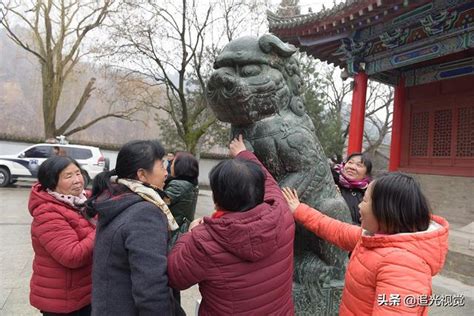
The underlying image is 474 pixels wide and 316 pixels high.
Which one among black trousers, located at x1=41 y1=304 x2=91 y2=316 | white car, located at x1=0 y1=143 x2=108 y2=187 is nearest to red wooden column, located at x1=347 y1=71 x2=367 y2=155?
black trousers, located at x1=41 y1=304 x2=91 y2=316

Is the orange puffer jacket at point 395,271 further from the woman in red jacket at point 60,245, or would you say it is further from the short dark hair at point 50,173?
the short dark hair at point 50,173

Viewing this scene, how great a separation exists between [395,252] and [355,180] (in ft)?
6.11

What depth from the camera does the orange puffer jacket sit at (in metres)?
1.09

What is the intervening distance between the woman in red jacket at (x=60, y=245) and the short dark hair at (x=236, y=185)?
2.69 ft

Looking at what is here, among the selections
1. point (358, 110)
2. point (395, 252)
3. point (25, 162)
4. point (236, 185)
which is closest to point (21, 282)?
point (236, 185)

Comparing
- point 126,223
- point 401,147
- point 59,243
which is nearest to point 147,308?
point 126,223

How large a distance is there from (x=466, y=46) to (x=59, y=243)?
683 centimetres

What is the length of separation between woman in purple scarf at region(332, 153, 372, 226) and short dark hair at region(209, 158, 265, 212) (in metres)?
1.84

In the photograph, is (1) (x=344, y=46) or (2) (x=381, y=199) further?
(1) (x=344, y=46)

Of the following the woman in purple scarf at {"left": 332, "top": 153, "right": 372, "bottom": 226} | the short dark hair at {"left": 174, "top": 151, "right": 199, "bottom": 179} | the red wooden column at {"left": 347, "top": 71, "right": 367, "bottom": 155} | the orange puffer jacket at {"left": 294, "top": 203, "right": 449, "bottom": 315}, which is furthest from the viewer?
the red wooden column at {"left": 347, "top": 71, "right": 367, "bottom": 155}

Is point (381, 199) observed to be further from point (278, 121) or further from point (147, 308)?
point (147, 308)

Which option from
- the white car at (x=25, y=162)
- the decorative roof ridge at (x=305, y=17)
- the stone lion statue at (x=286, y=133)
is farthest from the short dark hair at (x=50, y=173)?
the white car at (x=25, y=162)

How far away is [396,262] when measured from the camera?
1142 millimetres

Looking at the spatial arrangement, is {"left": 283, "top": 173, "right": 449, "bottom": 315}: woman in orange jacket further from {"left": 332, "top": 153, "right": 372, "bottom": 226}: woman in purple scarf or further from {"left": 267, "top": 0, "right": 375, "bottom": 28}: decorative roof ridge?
{"left": 267, "top": 0, "right": 375, "bottom": 28}: decorative roof ridge
